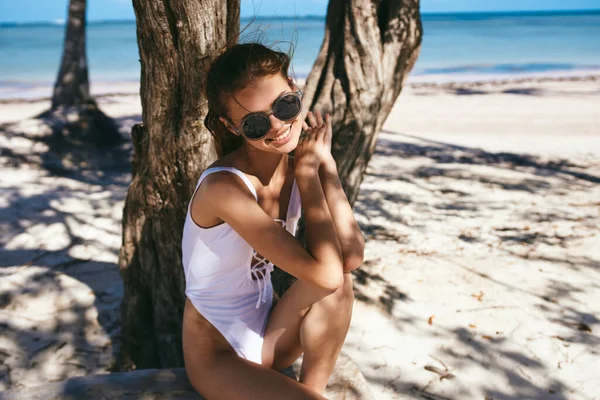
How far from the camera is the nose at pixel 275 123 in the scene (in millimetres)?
2408

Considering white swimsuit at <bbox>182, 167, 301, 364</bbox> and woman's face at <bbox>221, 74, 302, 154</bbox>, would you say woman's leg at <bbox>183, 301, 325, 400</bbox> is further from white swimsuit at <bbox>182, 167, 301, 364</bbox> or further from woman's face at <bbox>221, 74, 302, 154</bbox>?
woman's face at <bbox>221, 74, 302, 154</bbox>

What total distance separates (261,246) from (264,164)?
18.3 inches

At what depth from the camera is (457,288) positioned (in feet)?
14.7

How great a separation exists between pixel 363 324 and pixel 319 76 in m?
1.72

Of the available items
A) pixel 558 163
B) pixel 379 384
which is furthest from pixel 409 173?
pixel 379 384

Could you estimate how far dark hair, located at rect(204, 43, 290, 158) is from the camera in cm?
236

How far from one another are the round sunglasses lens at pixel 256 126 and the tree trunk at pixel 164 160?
62cm

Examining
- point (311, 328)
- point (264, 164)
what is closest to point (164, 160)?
point (264, 164)

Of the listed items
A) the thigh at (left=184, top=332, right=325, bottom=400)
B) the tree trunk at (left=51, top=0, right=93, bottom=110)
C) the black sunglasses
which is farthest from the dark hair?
the tree trunk at (left=51, top=0, right=93, bottom=110)

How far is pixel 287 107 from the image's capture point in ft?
7.91

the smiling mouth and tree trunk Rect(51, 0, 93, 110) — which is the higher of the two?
the smiling mouth

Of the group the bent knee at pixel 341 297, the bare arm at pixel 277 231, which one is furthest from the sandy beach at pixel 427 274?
the bare arm at pixel 277 231

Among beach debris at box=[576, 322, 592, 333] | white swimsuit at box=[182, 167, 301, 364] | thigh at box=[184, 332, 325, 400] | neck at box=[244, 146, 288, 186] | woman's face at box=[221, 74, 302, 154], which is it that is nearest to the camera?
thigh at box=[184, 332, 325, 400]

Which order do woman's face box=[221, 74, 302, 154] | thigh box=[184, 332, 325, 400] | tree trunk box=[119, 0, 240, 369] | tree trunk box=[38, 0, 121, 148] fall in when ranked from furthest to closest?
tree trunk box=[38, 0, 121, 148], tree trunk box=[119, 0, 240, 369], woman's face box=[221, 74, 302, 154], thigh box=[184, 332, 325, 400]
